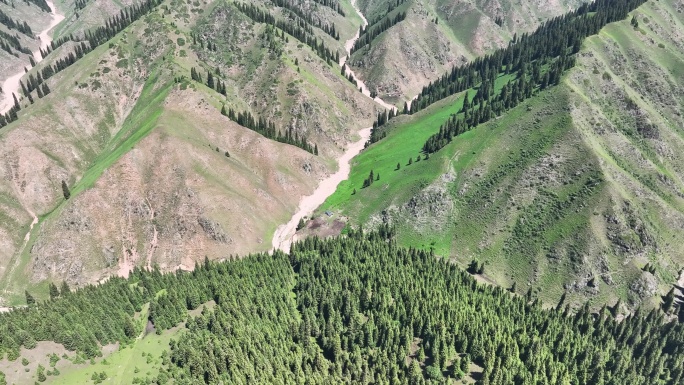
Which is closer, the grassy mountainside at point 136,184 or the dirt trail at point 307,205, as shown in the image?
the grassy mountainside at point 136,184

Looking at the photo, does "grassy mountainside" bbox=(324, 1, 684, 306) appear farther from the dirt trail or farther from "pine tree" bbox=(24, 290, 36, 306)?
"pine tree" bbox=(24, 290, 36, 306)

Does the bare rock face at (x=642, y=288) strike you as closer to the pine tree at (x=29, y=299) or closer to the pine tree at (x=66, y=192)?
the pine tree at (x=29, y=299)

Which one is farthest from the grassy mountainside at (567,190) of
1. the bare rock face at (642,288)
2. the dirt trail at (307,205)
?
the dirt trail at (307,205)

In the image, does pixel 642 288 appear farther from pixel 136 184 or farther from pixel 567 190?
pixel 136 184

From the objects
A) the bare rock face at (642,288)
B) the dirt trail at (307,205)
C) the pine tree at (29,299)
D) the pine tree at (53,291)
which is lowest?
the pine tree at (29,299)

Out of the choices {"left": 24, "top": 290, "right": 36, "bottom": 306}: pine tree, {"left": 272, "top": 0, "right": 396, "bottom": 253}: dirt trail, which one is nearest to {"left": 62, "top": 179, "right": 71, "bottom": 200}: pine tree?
{"left": 24, "top": 290, "right": 36, "bottom": 306}: pine tree

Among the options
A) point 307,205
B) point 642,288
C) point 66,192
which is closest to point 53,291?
A: point 66,192

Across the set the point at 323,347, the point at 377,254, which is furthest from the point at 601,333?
the point at 323,347

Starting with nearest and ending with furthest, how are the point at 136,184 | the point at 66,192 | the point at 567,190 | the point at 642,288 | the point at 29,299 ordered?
the point at 642,288 → the point at 29,299 → the point at 567,190 → the point at 66,192 → the point at 136,184

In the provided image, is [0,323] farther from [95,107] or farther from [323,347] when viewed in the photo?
[95,107]
